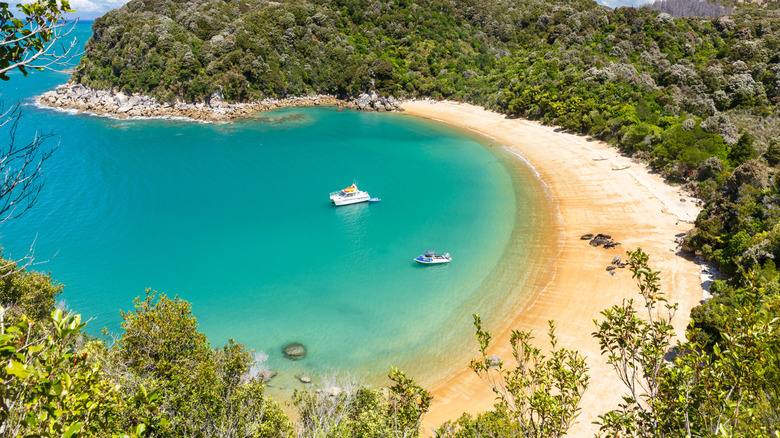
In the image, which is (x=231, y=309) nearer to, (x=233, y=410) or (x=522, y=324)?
(x=233, y=410)

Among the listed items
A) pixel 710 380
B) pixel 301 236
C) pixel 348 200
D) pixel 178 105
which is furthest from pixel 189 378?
pixel 178 105

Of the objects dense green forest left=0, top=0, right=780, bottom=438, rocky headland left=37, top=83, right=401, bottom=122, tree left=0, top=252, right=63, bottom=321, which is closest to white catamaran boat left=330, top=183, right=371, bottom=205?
dense green forest left=0, top=0, right=780, bottom=438

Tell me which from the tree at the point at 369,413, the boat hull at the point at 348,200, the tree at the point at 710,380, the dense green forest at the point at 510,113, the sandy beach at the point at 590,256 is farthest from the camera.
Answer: the boat hull at the point at 348,200

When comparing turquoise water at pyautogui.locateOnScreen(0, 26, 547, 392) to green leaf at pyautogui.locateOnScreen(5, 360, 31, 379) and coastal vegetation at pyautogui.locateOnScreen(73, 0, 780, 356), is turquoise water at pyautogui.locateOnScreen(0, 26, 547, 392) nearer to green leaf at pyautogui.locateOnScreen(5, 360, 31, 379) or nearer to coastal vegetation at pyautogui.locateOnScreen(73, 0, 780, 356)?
Result: coastal vegetation at pyautogui.locateOnScreen(73, 0, 780, 356)

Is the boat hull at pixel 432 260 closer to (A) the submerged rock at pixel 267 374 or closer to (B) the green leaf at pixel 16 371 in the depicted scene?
(A) the submerged rock at pixel 267 374

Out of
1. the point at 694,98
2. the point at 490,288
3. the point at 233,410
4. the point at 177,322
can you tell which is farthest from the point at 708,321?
the point at 694,98

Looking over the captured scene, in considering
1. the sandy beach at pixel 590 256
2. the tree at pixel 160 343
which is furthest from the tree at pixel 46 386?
the sandy beach at pixel 590 256

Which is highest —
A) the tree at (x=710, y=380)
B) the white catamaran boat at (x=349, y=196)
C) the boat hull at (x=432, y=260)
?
the tree at (x=710, y=380)
